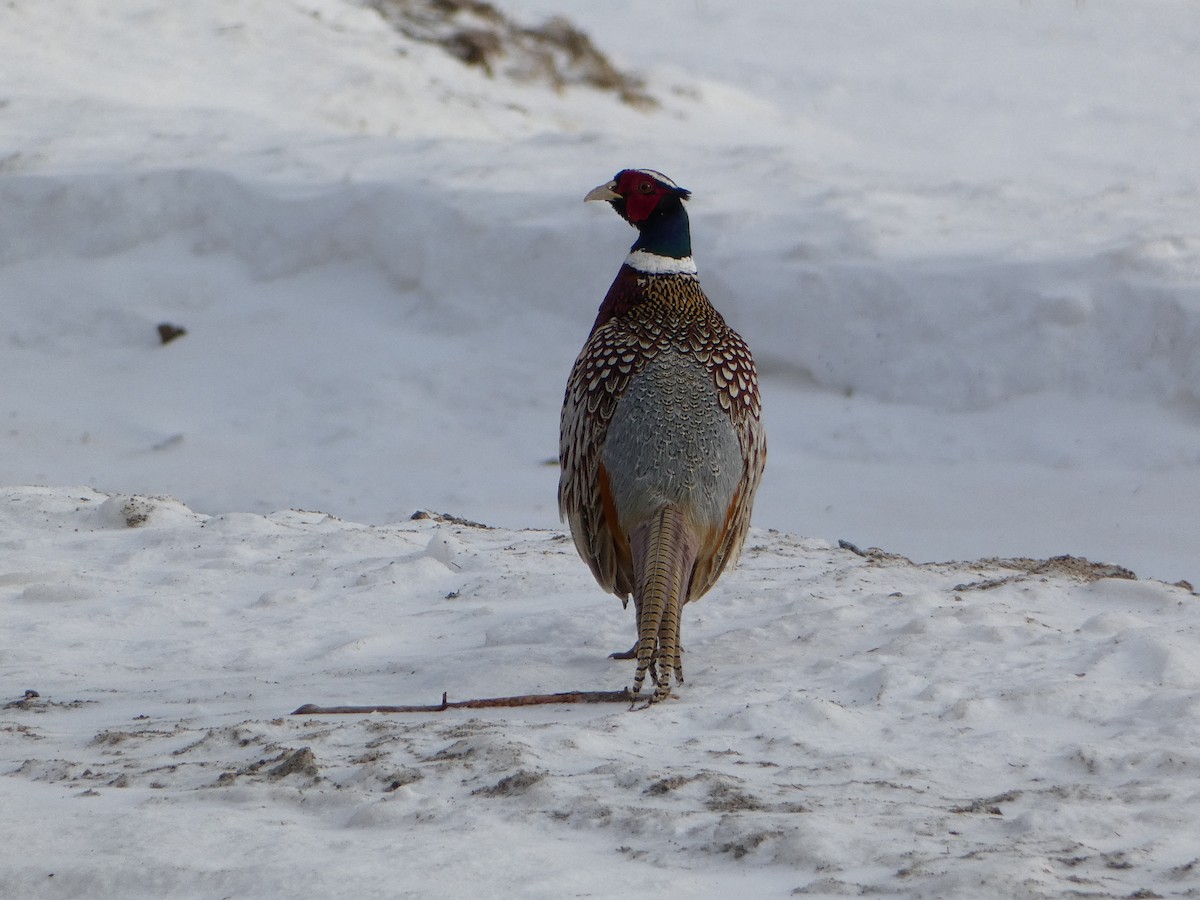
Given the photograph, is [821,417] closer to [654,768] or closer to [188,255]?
[188,255]

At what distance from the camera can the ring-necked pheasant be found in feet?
14.1

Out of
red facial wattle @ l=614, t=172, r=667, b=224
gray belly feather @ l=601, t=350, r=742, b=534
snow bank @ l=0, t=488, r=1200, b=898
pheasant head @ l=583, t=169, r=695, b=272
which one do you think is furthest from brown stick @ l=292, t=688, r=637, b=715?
red facial wattle @ l=614, t=172, r=667, b=224

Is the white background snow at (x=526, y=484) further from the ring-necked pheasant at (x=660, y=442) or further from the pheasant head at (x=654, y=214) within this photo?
the pheasant head at (x=654, y=214)

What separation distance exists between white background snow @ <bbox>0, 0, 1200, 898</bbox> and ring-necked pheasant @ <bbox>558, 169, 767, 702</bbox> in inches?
13.2

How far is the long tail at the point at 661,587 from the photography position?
13.2 feet

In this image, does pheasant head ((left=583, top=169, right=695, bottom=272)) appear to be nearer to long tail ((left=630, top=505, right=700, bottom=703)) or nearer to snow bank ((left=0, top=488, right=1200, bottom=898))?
long tail ((left=630, top=505, right=700, bottom=703))

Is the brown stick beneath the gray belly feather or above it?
beneath

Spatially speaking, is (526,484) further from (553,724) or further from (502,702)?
(553,724)

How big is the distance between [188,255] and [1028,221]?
201 inches

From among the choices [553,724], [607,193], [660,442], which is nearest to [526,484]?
[607,193]

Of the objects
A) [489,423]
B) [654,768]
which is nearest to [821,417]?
[489,423]

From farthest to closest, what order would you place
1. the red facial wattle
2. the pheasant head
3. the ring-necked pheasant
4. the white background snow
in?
the red facial wattle, the pheasant head, the ring-necked pheasant, the white background snow

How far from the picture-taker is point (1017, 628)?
4582 millimetres

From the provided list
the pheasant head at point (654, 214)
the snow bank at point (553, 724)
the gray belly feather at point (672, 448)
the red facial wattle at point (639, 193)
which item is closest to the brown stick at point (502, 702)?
the snow bank at point (553, 724)
